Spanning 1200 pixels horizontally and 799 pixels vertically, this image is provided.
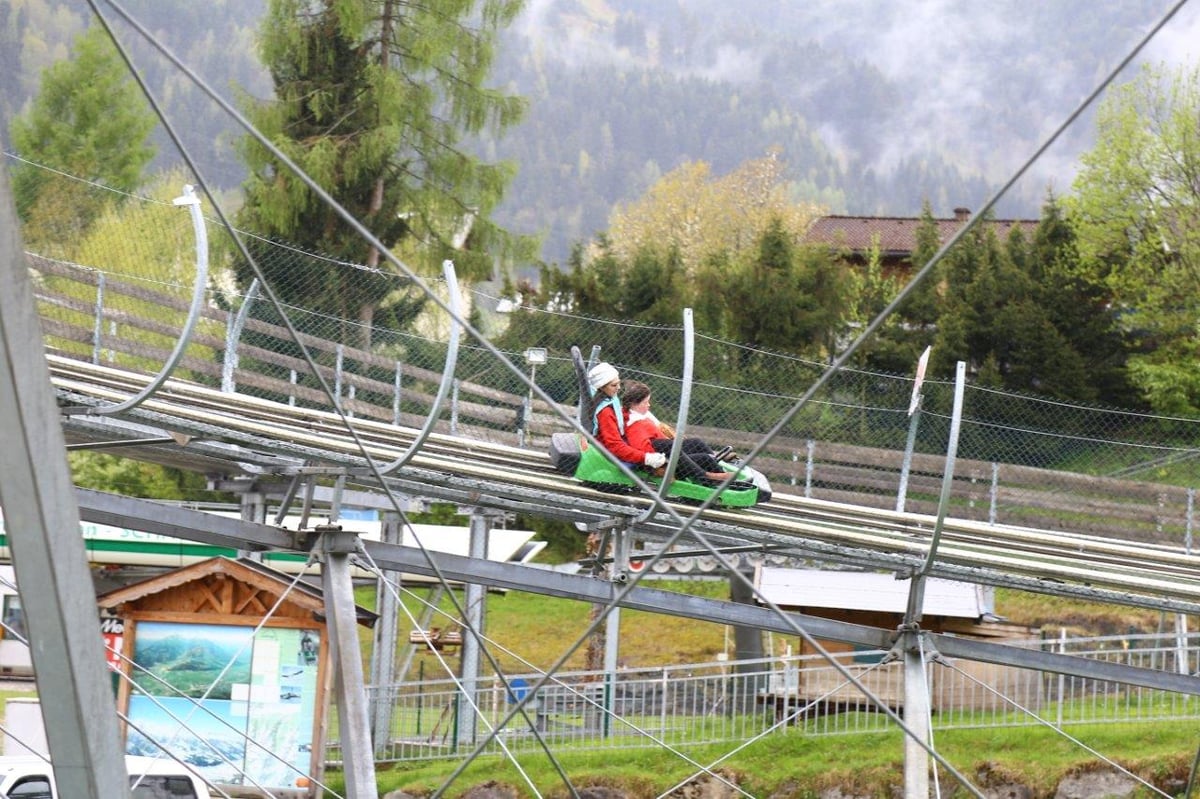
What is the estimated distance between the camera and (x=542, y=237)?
31094mm

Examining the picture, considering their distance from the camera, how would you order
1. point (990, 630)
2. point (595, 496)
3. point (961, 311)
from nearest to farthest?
point (595, 496), point (990, 630), point (961, 311)

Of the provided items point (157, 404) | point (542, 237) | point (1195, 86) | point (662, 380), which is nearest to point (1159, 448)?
point (662, 380)

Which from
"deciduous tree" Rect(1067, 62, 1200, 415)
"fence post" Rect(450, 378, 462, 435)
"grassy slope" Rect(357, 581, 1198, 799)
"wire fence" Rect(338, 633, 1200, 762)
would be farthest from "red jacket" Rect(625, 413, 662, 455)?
"deciduous tree" Rect(1067, 62, 1200, 415)

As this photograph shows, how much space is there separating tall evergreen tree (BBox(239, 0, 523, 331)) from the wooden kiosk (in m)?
14.4

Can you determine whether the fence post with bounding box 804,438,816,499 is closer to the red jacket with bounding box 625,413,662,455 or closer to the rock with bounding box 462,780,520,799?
the red jacket with bounding box 625,413,662,455

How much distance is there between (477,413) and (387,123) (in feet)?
56.8

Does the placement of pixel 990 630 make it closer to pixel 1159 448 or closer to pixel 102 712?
pixel 1159 448

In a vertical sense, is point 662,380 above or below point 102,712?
above

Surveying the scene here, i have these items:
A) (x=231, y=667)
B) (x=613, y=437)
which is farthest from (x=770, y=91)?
(x=613, y=437)

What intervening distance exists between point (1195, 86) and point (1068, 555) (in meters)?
23.8

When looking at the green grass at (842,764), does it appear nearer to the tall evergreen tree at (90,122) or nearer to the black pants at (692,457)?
the black pants at (692,457)

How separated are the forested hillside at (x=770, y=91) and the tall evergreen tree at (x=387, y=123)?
71.1 m

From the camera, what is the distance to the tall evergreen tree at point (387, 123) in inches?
1128

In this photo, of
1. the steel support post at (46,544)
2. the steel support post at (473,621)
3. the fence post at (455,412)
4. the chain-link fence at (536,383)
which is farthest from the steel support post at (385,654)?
the steel support post at (46,544)
